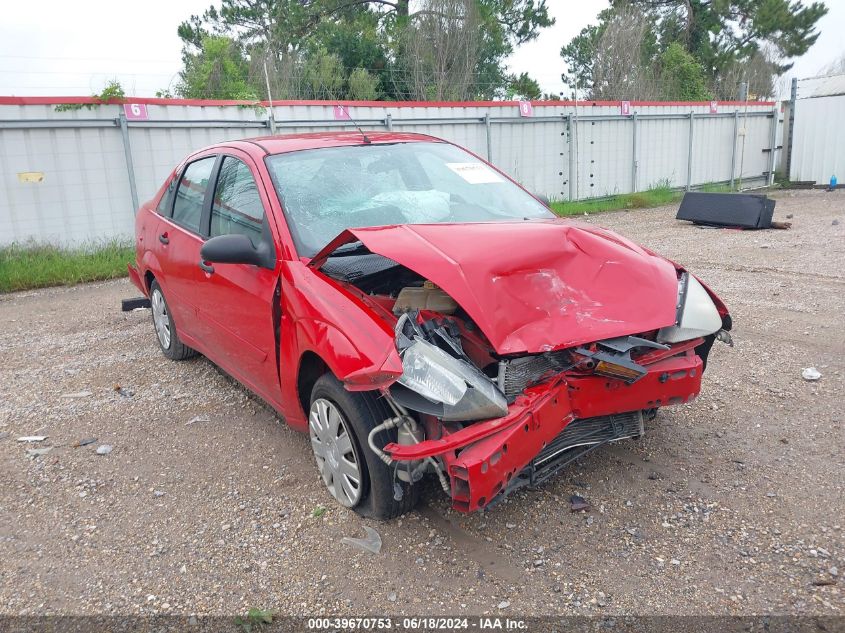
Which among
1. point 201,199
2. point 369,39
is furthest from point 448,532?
point 369,39

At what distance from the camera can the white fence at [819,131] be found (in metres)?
18.5

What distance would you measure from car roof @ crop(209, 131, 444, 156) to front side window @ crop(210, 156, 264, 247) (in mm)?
143

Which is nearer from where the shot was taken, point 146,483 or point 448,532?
point 448,532

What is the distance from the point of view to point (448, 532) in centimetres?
307

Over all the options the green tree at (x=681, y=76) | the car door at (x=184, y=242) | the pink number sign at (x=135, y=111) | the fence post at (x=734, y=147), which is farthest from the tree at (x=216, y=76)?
the green tree at (x=681, y=76)

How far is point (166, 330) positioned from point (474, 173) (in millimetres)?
2896

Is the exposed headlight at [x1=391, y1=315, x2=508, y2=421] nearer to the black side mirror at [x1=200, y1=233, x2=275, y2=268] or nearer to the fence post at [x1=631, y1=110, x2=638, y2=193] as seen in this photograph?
the black side mirror at [x1=200, y1=233, x2=275, y2=268]

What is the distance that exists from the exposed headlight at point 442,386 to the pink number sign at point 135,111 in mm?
8711

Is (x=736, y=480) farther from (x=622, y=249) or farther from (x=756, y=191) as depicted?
(x=756, y=191)

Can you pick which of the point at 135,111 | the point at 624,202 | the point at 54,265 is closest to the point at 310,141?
the point at 54,265

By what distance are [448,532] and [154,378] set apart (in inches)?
125

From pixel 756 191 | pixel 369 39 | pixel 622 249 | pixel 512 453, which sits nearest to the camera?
pixel 512 453

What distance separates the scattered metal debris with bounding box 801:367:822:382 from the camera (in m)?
4.66

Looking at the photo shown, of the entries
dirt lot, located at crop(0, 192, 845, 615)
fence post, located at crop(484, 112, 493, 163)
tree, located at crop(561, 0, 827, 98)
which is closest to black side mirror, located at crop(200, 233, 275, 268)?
dirt lot, located at crop(0, 192, 845, 615)
